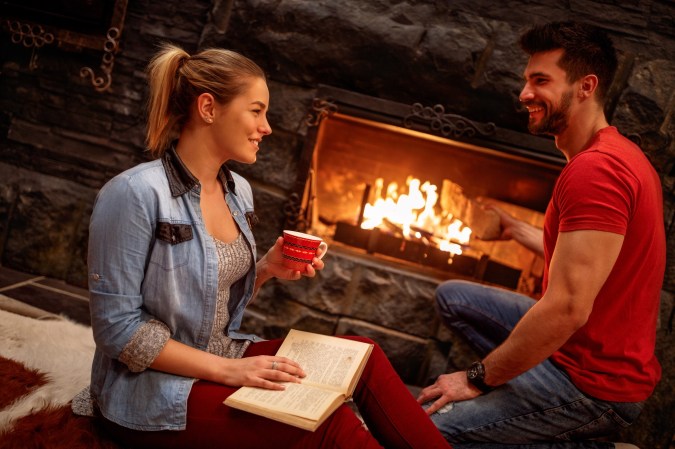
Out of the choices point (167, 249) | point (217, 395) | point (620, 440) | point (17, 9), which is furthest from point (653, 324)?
point (17, 9)

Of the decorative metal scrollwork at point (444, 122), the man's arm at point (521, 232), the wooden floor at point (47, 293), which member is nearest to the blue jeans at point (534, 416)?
the man's arm at point (521, 232)

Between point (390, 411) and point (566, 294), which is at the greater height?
point (566, 294)

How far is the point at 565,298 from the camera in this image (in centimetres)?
149

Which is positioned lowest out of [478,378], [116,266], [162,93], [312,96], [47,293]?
[47,293]

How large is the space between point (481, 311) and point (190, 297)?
3.97 ft

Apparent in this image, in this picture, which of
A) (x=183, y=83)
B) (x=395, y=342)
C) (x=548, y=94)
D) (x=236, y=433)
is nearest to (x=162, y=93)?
(x=183, y=83)

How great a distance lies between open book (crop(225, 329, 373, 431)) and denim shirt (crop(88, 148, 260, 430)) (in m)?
0.21

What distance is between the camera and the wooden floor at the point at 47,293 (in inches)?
99.4

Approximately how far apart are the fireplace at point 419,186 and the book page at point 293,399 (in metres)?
1.52

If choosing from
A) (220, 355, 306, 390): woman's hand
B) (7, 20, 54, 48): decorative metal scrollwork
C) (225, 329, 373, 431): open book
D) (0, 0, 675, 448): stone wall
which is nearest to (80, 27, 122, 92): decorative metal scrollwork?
(0, 0, 675, 448): stone wall

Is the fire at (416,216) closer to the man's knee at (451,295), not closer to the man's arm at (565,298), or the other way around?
the man's knee at (451,295)

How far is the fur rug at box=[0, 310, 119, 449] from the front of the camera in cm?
136

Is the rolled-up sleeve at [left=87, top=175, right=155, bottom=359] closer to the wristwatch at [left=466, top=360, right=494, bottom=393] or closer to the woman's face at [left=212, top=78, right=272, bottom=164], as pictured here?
the woman's face at [left=212, top=78, right=272, bottom=164]

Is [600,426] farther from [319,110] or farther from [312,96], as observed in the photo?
[312,96]
